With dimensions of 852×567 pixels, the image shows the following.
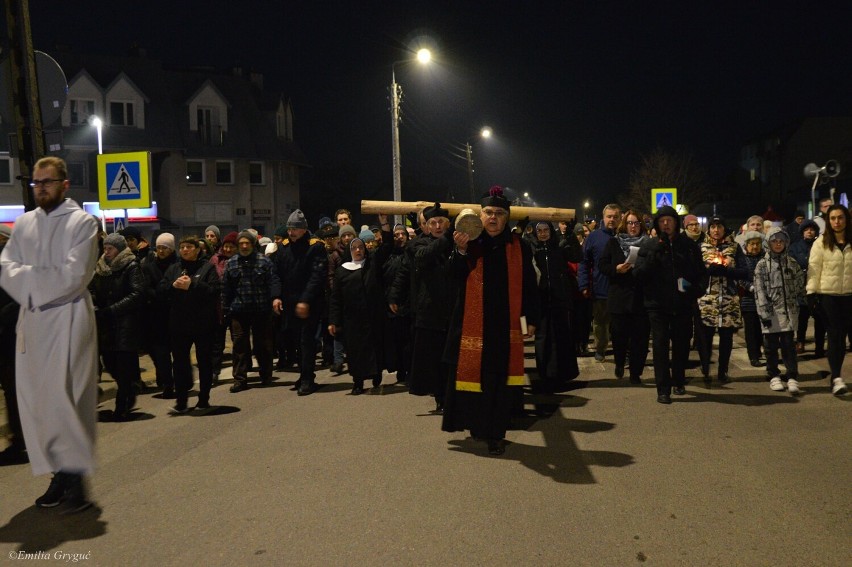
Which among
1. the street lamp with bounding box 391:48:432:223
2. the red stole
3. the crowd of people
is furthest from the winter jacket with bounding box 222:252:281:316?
the street lamp with bounding box 391:48:432:223

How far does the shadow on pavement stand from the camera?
515 centimetres

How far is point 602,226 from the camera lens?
1161 centimetres

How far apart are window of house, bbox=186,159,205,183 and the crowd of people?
131 ft

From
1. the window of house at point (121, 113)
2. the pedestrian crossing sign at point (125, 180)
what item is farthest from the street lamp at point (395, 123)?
the window of house at point (121, 113)

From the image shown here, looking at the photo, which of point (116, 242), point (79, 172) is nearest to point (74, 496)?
point (116, 242)

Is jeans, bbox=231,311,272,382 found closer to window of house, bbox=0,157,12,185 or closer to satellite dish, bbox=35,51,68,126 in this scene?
satellite dish, bbox=35,51,68,126

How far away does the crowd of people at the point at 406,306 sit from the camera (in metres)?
5.73

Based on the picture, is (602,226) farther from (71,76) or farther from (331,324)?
(71,76)

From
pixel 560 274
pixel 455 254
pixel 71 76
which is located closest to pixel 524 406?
pixel 560 274

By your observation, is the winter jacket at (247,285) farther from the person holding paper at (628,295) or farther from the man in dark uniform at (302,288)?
the person holding paper at (628,295)

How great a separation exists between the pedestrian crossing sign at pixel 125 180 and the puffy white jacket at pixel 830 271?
9.56 m

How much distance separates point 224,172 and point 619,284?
1737 inches

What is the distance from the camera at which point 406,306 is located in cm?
1009

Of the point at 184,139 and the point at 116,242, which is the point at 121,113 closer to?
the point at 184,139
